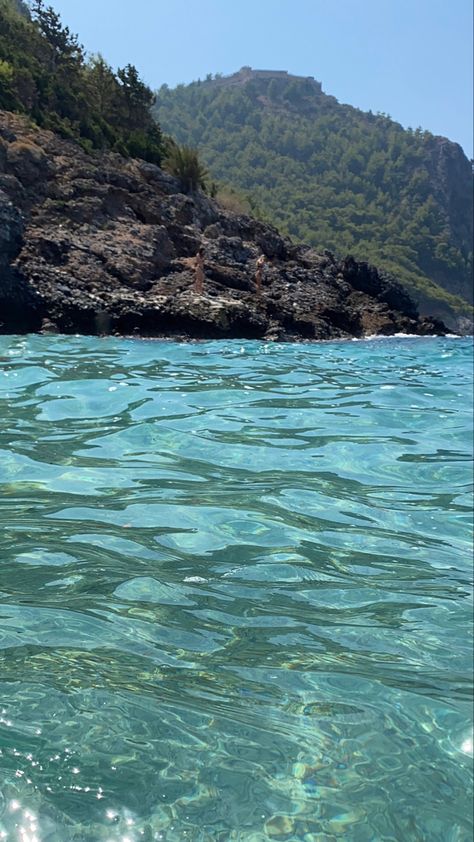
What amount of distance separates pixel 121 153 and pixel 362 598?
21.8 metres

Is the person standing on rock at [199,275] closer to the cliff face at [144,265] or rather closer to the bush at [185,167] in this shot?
the cliff face at [144,265]

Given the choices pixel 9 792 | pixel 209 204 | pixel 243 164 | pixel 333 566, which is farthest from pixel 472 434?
pixel 243 164

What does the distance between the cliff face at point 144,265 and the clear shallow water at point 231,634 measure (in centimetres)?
898

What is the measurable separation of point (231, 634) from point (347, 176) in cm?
11407

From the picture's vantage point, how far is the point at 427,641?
2.37 metres

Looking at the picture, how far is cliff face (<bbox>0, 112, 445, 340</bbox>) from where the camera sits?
14.0m

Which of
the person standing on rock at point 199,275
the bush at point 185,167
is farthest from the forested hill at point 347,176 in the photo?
the person standing on rock at point 199,275

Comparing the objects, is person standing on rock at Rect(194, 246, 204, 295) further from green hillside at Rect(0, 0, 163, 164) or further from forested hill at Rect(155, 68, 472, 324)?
forested hill at Rect(155, 68, 472, 324)

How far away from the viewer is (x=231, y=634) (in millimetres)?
2287

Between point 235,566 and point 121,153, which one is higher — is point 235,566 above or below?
below

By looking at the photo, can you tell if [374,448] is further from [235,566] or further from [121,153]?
[121,153]

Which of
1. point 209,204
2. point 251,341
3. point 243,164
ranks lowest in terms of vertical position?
point 251,341

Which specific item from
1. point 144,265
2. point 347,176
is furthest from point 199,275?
point 347,176

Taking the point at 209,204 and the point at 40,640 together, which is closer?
the point at 40,640
